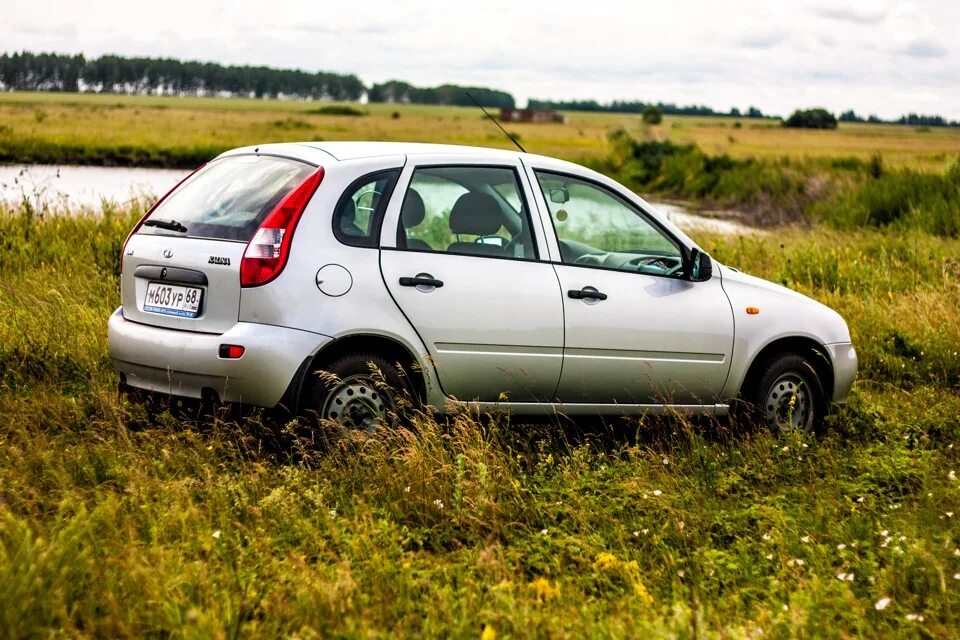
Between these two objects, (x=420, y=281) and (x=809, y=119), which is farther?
(x=809, y=119)

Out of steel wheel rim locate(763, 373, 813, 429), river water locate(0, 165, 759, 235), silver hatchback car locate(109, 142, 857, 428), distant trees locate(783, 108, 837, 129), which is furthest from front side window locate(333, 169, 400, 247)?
distant trees locate(783, 108, 837, 129)

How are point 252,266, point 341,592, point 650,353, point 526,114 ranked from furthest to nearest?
point 526,114 → point 650,353 → point 252,266 → point 341,592

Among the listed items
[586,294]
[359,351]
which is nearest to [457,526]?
[359,351]

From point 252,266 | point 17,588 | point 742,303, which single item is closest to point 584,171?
point 742,303

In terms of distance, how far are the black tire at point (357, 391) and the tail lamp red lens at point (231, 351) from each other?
371 mm

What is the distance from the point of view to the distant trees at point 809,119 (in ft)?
373

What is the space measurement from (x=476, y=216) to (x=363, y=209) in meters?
0.76

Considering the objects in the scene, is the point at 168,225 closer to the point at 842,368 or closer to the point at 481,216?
the point at 481,216

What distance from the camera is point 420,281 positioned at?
18.3ft

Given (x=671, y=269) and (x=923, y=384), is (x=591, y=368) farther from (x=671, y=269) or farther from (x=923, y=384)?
(x=923, y=384)

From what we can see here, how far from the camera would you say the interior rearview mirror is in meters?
6.29

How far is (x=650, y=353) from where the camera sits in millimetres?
6293

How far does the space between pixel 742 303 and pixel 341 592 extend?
355cm

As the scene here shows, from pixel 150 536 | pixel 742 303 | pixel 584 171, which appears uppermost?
pixel 584 171
